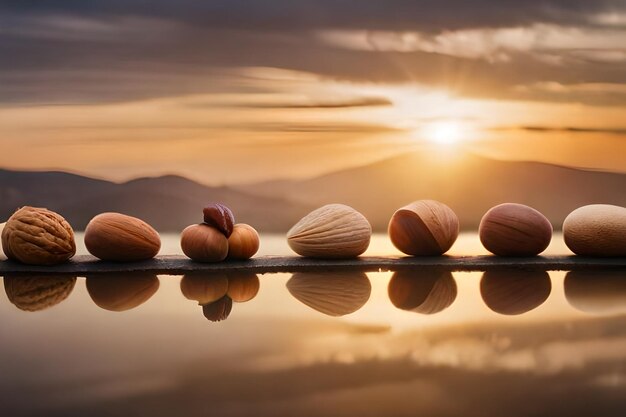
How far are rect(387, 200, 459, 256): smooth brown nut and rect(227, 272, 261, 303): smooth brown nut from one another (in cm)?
59

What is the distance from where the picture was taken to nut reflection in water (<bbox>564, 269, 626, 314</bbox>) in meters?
1.74

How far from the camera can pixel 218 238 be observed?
2404 millimetres

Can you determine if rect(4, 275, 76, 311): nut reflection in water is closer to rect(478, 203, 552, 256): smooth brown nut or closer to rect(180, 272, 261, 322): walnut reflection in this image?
rect(180, 272, 261, 322): walnut reflection

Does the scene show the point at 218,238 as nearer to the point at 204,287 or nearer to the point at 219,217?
the point at 219,217

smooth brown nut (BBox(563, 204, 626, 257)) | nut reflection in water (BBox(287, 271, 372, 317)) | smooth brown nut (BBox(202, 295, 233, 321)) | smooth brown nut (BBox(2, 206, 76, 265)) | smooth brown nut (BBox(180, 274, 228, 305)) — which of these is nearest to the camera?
smooth brown nut (BBox(202, 295, 233, 321))

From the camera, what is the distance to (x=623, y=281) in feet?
7.08

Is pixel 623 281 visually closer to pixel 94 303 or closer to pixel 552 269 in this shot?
pixel 552 269

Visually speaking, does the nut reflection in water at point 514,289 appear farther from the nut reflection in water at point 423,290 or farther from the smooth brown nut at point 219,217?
the smooth brown nut at point 219,217

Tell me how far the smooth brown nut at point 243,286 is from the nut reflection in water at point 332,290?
102 mm

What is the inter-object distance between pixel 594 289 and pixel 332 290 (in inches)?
29.1

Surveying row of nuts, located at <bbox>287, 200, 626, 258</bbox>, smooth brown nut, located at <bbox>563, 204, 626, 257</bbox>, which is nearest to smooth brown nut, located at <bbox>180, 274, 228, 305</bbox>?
row of nuts, located at <bbox>287, 200, 626, 258</bbox>

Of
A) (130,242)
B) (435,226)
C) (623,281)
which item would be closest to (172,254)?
(130,242)

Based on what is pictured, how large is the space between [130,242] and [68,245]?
21cm

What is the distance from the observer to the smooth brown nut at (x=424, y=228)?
2520 mm
